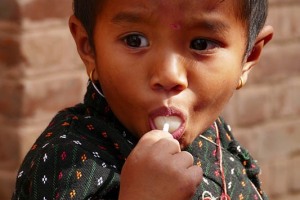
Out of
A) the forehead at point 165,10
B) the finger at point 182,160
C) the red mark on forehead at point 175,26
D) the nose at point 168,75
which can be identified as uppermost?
the forehead at point 165,10

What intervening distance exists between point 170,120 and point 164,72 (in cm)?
11

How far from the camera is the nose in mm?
1975

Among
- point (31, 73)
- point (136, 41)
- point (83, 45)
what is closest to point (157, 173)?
point (136, 41)

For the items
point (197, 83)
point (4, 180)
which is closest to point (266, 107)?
point (4, 180)

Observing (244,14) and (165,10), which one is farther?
(244,14)

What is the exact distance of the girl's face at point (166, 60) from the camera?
201cm

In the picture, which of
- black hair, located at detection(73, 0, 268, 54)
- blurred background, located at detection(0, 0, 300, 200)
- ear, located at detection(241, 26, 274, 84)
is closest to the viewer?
black hair, located at detection(73, 0, 268, 54)

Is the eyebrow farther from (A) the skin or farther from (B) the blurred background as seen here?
(B) the blurred background

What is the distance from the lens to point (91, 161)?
206cm

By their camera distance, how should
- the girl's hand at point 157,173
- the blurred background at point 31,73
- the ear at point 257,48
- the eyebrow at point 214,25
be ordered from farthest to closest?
the blurred background at point 31,73 → the ear at point 257,48 → the eyebrow at point 214,25 → the girl's hand at point 157,173

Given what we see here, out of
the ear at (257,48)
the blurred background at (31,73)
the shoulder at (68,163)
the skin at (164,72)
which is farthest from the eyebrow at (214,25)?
the blurred background at (31,73)

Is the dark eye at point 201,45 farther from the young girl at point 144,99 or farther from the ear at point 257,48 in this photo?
the ear at point 257,48

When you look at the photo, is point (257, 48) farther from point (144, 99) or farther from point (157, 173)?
point (157, 173)

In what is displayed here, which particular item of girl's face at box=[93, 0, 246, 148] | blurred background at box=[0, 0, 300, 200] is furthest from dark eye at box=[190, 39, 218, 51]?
blurred background at box=[0, 0, 300, 200]
